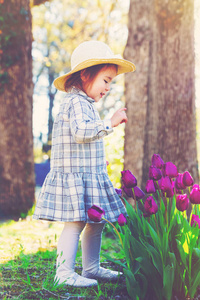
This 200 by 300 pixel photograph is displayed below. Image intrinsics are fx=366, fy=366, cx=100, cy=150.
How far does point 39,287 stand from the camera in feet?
7.63

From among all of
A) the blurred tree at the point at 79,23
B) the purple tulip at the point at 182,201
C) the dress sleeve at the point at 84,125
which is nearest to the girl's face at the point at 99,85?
the dress sleeve at the point at 84,125

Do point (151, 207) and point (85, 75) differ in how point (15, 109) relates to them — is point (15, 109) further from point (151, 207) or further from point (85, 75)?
point (151, 207)

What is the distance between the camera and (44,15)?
16.0 m

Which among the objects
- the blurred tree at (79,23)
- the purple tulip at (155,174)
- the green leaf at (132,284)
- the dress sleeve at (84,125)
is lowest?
the green leaf at (132,284)

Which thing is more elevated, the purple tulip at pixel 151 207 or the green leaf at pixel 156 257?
the purple tulip at pixel 151 207

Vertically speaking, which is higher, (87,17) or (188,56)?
(87,17)

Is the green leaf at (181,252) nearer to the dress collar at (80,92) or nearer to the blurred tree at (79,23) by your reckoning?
the dress collar at (80,92)

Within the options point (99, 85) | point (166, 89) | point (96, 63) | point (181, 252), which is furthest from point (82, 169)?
point (166, 89)

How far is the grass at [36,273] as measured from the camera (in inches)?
86.3

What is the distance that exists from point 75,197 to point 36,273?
2.62ft

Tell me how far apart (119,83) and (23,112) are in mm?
12324

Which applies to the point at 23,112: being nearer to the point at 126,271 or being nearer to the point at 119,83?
the point at 126,271

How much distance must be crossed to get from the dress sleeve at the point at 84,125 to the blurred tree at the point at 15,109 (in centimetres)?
352

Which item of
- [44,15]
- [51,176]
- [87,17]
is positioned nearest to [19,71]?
[51,176]
